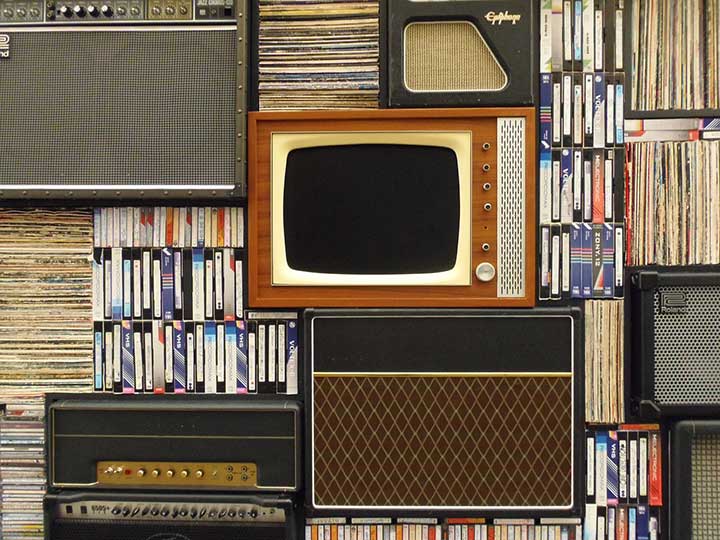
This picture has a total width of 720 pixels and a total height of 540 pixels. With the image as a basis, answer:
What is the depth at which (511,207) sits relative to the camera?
5.10 ft

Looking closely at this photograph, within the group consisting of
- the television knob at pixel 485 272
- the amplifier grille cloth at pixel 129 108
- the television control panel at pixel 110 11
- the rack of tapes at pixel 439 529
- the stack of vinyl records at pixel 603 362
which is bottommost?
the rack of tapes at pixel 439 529

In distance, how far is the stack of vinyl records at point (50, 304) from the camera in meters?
1.67

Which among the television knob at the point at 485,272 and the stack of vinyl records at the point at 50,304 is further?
the stack of vinyl records at the point at 50,304

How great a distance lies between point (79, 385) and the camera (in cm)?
167

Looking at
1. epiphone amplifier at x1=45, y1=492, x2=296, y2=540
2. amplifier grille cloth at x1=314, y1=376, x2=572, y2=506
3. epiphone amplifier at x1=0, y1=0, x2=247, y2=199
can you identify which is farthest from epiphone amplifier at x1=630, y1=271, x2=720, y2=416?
epiphone amplifier at x1=0, y1=0, x2=247, y2=199

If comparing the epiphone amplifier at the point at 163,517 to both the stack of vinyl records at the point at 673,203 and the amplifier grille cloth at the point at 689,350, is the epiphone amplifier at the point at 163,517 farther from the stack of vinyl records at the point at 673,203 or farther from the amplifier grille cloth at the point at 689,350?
the stack of vinyl records at the point at 673,203

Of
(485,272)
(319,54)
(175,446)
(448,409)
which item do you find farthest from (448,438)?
(319,54)

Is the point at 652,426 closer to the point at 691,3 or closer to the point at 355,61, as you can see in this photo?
the point at 691,3

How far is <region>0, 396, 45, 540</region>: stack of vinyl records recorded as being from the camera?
5.49 feet

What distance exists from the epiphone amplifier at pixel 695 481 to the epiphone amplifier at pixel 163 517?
1.08 meters

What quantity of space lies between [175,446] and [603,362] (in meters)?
1.25

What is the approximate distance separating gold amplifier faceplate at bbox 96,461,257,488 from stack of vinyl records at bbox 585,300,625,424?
0.99 meters

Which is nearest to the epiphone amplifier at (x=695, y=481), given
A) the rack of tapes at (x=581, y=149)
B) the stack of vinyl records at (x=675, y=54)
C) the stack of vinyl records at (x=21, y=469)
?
the rack of tapes at (x=581, y=149)

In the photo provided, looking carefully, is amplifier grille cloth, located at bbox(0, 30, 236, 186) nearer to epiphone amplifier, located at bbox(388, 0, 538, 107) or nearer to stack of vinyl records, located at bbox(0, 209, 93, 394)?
stack of vinyl records, located at bbox(0, 209, 93, 394)
